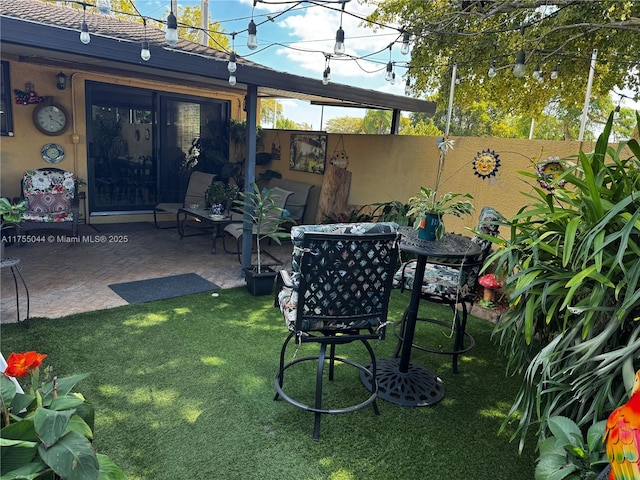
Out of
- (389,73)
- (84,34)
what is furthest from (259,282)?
(389,73)

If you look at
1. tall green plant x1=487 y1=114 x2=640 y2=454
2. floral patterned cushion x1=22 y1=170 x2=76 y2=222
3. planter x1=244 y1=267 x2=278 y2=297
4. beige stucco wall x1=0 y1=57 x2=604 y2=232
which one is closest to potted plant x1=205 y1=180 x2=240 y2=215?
beige stucco wall x1=0 y1=57 x2=604 y2=232

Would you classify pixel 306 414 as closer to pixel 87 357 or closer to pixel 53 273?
pixel 87 357

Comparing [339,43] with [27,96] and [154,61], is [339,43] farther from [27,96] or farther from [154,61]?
[27,96]

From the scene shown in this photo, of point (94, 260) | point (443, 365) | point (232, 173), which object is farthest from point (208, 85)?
point (443, 365)

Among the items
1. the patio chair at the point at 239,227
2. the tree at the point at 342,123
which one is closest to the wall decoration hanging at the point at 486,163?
the patio chair at the point at 239,227

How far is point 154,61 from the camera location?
12.5 ft

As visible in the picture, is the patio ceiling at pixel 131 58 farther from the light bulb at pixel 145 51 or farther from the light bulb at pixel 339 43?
the light bulb at pixel 339 43

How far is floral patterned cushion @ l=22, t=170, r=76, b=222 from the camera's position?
225 inches

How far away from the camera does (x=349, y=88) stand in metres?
5.68

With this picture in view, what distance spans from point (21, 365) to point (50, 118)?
21.2 ft

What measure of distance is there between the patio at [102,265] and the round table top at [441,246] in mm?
2587

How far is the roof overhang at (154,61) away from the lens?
3195 mm

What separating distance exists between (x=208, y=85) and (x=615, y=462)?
7.89m

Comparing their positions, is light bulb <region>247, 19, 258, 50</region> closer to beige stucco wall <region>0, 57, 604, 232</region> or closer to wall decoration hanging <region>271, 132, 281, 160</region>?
beige stucco wall <region>0, 57, 604, 232</region>
